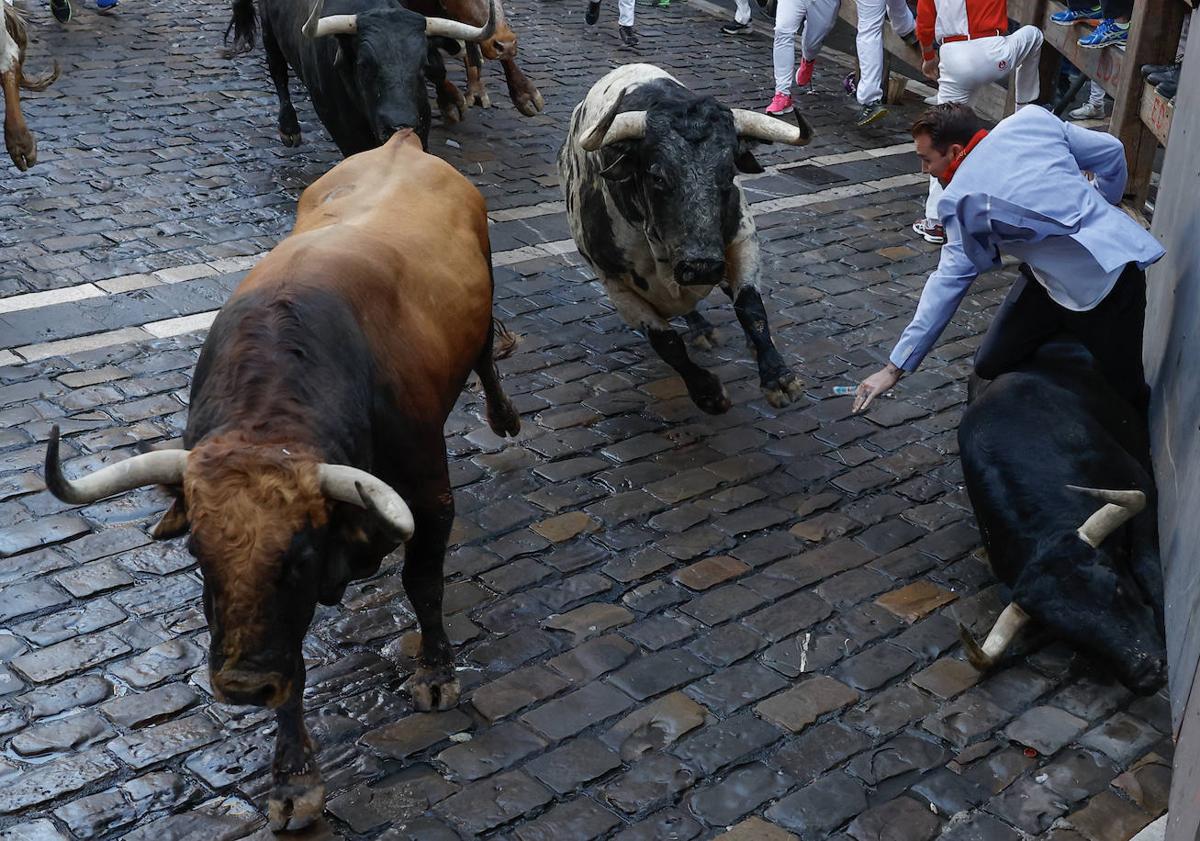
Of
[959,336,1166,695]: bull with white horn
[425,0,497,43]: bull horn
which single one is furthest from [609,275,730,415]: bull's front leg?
[425,0,497,43]: bull horn

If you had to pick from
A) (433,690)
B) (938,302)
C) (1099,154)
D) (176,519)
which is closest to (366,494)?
(176,519)

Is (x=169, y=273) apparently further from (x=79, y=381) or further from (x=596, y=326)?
(x=596, y=326)

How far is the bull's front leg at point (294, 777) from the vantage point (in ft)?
13.9

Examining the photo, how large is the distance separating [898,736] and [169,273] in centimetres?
556

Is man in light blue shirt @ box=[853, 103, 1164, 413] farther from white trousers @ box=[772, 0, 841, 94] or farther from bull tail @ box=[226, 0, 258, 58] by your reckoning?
bull tail @ box=[226, 0, 258, 58]

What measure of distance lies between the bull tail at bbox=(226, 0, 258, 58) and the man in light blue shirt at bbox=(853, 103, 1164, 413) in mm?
8407

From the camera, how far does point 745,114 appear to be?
21.9ft

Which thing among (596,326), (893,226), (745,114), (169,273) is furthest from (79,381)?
(893,226)

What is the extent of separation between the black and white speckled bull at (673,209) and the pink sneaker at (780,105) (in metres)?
4.77

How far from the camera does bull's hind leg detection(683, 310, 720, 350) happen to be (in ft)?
25.3

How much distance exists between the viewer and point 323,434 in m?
4.00

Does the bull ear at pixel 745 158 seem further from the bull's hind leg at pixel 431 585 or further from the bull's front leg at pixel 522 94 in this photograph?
the bull's front leg at pixel 522 94

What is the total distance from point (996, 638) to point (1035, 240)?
171cm

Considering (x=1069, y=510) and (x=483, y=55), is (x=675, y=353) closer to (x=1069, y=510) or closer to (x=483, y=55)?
(x=1069, y=510)
